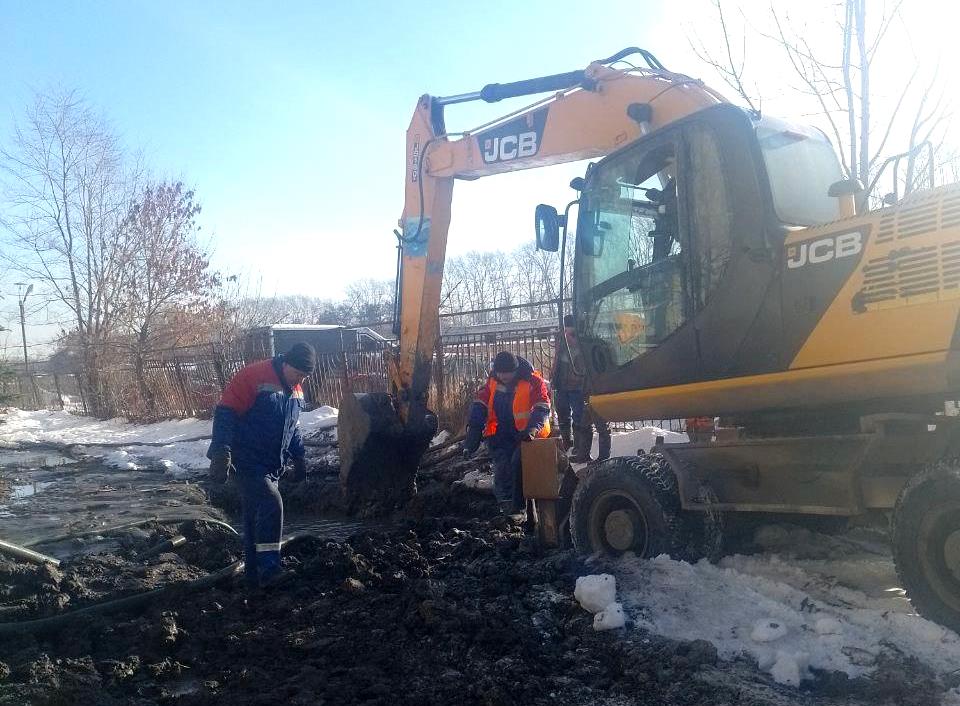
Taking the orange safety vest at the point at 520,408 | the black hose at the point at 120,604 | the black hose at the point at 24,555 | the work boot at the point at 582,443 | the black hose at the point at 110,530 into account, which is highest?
the orange safety vest at the point at 520,408

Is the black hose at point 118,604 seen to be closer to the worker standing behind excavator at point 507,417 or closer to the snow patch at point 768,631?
the worker standing behind excavator at point 507,417

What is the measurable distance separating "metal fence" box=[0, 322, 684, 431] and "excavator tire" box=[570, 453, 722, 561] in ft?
14.6

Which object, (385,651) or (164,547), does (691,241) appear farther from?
(164,547)

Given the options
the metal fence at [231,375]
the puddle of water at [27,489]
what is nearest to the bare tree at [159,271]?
the metal fence at [231,375]

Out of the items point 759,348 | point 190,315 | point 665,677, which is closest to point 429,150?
point 759,348

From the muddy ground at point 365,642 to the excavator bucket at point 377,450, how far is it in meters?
1.81

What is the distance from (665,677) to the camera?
356 cm

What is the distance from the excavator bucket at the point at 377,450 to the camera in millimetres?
8250

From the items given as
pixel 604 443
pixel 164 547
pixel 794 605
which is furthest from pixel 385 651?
pixel 604 443

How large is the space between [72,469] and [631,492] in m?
11.5

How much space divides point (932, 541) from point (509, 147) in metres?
5.10

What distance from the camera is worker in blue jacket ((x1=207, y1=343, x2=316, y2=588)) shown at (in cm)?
564

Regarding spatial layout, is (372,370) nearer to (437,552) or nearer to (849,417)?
Answer: (437,552)

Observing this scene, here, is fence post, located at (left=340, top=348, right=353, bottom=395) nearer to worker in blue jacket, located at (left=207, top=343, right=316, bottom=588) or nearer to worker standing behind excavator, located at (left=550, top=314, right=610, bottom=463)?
worker standing behind excavator, located at (left=550, top=314, right=610, bottom=463)
